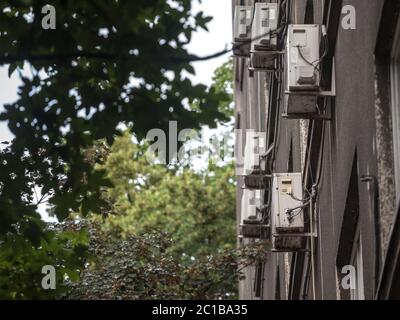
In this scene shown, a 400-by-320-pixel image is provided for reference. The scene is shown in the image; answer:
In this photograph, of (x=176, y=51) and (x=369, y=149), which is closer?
(x=176, y=51)

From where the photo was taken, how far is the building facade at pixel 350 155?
9.73 m

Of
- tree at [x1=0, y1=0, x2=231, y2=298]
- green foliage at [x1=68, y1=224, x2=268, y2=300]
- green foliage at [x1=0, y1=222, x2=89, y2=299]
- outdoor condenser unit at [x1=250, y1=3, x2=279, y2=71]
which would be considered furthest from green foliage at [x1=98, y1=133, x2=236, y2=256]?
tree at [x1=0, y1=0, x2=231, y2=298]

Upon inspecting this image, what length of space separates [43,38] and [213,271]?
11.6 meters

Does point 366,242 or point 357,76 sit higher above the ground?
point 357,76

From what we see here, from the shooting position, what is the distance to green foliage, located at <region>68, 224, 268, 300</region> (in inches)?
708

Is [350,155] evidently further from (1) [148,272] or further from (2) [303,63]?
(1) [148,272]

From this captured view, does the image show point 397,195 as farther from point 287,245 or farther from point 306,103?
point 287,245

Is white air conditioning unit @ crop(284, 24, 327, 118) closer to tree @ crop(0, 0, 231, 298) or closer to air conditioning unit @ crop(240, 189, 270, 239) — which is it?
tree @ crop(0, 0, 231, 298)

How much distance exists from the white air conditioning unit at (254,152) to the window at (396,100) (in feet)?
30.1

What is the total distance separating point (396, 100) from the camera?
9.75m

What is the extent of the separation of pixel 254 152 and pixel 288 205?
4306 mm
